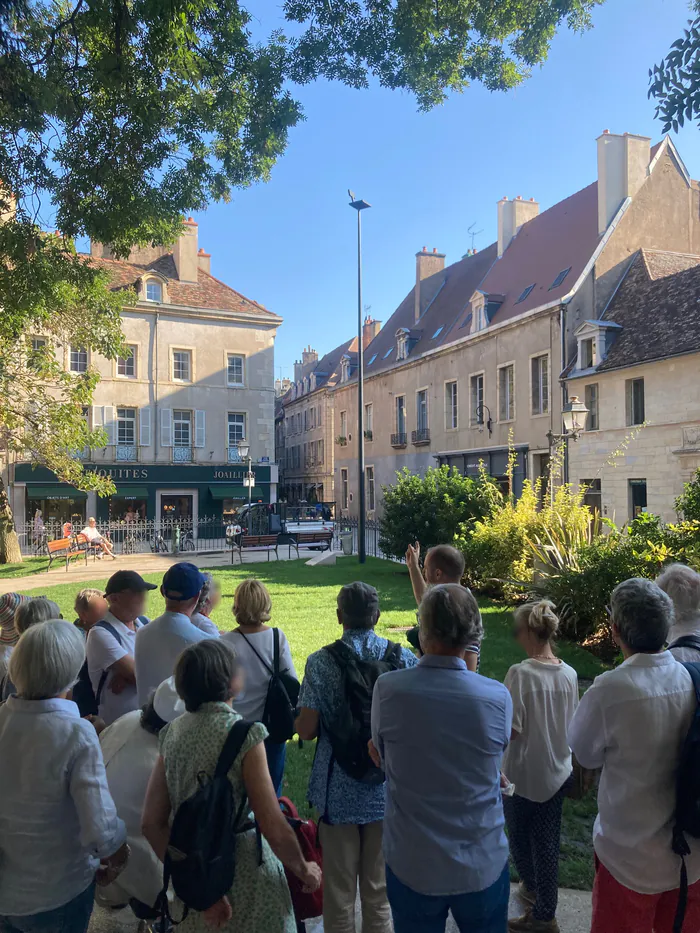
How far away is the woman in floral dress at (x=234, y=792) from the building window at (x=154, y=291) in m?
32.0

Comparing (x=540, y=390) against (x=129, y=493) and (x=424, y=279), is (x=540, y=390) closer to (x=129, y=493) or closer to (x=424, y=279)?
(x=424, y=279)

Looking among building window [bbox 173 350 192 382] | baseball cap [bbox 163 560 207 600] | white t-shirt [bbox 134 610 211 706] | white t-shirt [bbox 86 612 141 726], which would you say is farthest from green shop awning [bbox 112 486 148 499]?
white t-shirt [bbox 134 610 211 706]

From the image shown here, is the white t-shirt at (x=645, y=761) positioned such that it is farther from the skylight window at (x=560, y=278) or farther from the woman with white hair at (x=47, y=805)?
the skylight window at (x=560, y=278)

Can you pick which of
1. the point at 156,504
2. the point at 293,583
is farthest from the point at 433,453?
the point at 293,583

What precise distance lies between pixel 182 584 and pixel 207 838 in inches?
62.4

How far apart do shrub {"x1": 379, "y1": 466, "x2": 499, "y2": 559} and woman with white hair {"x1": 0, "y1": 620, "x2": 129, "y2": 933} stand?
40.3ft

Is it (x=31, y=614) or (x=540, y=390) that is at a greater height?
(x=540, y=390)

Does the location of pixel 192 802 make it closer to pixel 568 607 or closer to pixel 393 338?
pixel 568 607

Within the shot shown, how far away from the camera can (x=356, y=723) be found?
279 cm

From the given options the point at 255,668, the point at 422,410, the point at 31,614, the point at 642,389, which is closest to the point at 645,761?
the point at 255,668

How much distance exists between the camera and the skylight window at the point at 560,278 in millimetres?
24078

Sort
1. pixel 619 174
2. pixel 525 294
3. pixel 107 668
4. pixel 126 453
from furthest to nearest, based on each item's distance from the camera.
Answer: pixel 126 453 → pixel 525 294 → pixel 619 174 → pixel 107 668

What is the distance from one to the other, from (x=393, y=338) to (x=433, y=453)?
31.0ft

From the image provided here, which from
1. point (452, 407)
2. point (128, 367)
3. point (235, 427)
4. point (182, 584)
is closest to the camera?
point (182, 584)
